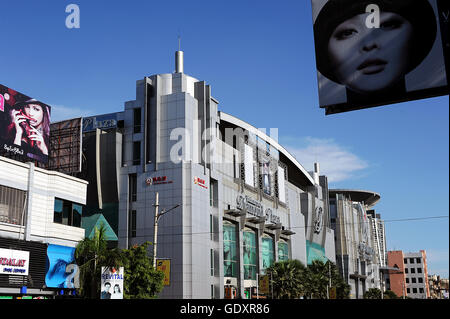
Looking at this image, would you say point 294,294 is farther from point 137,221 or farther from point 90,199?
point 90,199

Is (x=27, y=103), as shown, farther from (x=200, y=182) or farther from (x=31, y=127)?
(x=200, y=182)

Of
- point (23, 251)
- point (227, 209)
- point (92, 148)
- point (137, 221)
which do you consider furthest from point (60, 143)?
point (227, 209)

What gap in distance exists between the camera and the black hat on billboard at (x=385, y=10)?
22.9m

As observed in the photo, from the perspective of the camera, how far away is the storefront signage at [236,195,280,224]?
8062 cm

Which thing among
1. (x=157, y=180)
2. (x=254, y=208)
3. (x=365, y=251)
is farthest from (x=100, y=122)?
(x=365, y=251)

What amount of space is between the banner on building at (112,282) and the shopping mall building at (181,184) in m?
27.9

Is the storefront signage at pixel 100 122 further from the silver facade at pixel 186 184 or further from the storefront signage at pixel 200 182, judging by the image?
the storefront signage at pixel 200 182

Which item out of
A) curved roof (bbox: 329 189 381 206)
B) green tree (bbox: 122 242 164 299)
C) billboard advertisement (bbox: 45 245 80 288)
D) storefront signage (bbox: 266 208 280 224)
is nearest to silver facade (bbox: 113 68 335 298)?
storefront signage (bbox: 266 208 280 224)

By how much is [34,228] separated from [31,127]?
10.4 meters

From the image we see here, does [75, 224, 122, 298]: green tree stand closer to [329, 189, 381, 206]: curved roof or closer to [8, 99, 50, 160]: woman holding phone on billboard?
[8, 99, 50, 160]: woman holding phone on billboard

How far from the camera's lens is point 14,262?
42.1 metres

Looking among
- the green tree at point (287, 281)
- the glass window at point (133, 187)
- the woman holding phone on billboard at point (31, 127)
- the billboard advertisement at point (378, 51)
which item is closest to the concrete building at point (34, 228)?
the woman holding phone on billboard at point (31, 127)

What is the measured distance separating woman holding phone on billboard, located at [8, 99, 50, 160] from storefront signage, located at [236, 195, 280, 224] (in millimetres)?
35656

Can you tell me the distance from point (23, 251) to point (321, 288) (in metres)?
55.2
